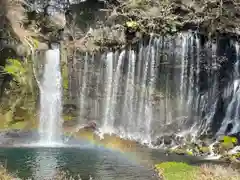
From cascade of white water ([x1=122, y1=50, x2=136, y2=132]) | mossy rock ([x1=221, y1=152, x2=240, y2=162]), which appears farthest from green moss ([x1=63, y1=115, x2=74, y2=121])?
mossy rock ([x1=221, y1=152, x2=240, y2=162])

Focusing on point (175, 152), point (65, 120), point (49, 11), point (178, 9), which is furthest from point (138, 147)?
point (49, 11)

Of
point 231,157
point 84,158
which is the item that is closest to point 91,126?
point 84,158

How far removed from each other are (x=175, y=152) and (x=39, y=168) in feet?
28.8

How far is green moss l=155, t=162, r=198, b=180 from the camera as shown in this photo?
15.0m

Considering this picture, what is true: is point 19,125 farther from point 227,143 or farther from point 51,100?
point 227,143

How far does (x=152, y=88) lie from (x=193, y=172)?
11.8 metres

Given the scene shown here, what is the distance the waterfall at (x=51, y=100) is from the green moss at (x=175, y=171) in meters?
10.2

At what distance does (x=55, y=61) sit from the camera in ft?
88.3

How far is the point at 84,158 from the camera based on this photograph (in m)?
19.7

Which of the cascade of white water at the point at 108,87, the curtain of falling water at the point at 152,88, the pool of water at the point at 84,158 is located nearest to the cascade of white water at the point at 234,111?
the curtain of falling water at the point at 152,88

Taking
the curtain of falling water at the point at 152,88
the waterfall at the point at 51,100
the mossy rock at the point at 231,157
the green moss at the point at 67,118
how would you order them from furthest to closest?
the green moss at the point at 67,118 < the waterfall at the point at 51,100 < the curtain of falling water at the point at 152,88 < the mossy rock at the point at 231,157

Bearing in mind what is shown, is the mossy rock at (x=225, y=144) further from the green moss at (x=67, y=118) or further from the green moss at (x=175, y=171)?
the green moss at (x=67, y=118)

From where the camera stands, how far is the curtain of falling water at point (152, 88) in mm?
25953

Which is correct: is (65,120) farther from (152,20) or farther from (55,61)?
(152,20)
